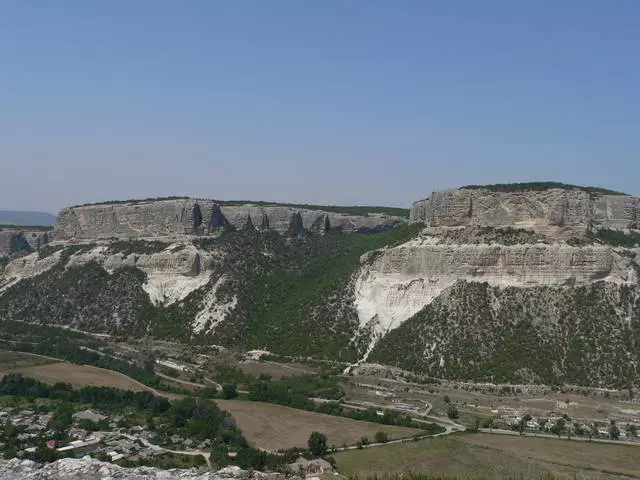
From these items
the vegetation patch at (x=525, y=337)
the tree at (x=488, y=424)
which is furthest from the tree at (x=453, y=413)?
the vegetation patch at (x=525, y=337)

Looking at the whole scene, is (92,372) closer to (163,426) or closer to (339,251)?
(163,426)

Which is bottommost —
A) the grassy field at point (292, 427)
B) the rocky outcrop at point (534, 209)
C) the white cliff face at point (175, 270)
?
the grassy field at point (292, 427)

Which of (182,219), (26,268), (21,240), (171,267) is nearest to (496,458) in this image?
(171,267)

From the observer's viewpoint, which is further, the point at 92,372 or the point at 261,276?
the point at 261,276

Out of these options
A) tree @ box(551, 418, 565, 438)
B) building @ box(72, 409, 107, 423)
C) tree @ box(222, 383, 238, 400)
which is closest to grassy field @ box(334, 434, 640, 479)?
tree @ box(551, 418, 565, 438)

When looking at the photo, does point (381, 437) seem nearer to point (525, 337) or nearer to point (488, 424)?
point (488, 424)

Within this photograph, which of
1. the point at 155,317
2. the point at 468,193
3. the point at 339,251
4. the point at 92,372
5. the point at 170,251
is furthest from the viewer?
the point at 339,251

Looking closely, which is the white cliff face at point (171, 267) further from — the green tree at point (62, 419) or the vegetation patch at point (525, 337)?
the green tree at point (62, 419)

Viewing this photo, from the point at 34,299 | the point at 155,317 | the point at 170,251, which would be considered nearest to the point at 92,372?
the point at 155,317
